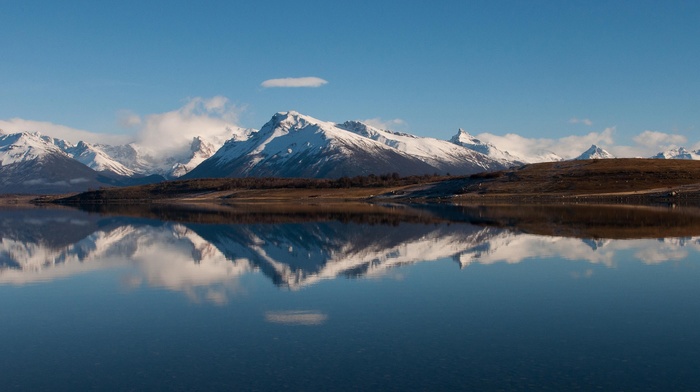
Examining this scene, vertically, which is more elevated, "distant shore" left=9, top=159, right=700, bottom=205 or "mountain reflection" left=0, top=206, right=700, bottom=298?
"distant shore" left=9, top=159, right=700, bottom=205

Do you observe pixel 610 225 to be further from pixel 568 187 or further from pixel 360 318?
pixel 568 187

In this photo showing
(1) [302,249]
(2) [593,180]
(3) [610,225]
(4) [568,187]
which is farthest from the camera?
(2) [593,180]

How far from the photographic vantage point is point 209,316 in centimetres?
2844

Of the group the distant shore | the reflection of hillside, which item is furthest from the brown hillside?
the reflection of hillside

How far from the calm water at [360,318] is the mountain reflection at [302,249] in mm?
325

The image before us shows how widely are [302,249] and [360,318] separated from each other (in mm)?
27779

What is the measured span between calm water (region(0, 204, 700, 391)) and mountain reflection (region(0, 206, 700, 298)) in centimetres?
32

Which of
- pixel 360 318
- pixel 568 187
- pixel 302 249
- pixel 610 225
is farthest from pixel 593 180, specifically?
pixel 360 318

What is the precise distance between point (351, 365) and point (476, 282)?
1679 cm

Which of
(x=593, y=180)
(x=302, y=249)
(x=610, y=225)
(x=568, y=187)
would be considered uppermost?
(x=593, y=180)

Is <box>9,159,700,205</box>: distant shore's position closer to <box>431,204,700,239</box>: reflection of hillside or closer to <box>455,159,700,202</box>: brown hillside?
<box>455,159,700,202</box>: brown hillside

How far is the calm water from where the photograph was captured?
2005cm

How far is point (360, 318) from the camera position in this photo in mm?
27438

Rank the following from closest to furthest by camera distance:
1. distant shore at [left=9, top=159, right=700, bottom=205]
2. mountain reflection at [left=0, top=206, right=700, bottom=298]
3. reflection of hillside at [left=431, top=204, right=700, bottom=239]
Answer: mountain reflection at [left=0, top=206, right=700, bottom=298]
reflection of hillside at [left=431, top=204, right=700, bottom=239]
distant shore at [left=9, top=159, right=700, bottom=205]
